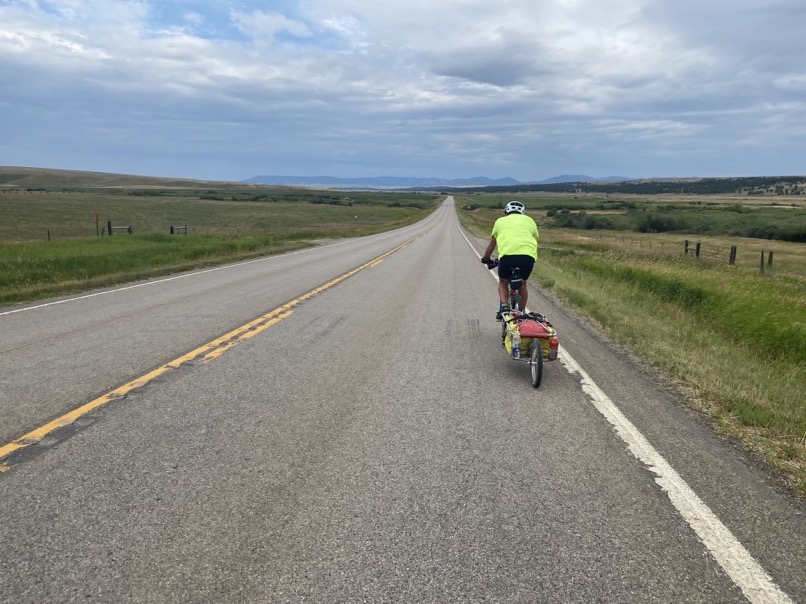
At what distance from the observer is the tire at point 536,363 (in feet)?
20.6

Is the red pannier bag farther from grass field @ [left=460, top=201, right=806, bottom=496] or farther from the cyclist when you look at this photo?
grass field @ [left=460, top=201, right=806, bottom=496]

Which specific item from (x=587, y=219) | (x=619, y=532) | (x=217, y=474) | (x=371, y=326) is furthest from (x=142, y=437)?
(x=587, y=219)

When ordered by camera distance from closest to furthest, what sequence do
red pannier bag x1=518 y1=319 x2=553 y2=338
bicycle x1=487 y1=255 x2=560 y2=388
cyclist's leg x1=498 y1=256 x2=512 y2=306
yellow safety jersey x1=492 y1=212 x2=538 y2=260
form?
bicycle x1=487 y1=255 x2=560 y2=388
red pannier bag x1=518 y1=319 x2=553 y2=338
yellow safety jersey x1=492 y1=212 x2=538 y2=260
cyclist's leg x1=498 y1=256 x2=512 y2=306

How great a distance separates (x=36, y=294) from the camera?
1267 cm

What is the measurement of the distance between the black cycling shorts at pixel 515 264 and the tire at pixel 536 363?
5.12 feet

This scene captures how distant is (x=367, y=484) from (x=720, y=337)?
9.31 metres

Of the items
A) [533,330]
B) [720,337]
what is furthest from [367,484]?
[720,337]

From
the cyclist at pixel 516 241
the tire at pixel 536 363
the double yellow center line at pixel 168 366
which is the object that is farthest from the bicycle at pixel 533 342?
the double yellow center line at pixel 168 366

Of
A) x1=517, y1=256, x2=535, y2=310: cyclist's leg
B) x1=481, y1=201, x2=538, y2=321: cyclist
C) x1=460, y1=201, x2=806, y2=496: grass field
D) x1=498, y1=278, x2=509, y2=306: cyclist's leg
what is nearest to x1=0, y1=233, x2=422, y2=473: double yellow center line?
x1=498, y1=278, x2=509, y2=306: cyclist's leg

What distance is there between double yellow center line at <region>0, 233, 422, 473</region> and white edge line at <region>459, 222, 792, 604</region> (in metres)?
4.39

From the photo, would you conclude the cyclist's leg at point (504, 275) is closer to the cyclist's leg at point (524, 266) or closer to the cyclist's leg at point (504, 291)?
the cyclist's leg at point (504, 291)

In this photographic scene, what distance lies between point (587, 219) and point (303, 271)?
5979cm

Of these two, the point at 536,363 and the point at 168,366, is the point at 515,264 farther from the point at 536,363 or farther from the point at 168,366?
the point at 168,366

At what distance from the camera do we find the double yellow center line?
174 inches
